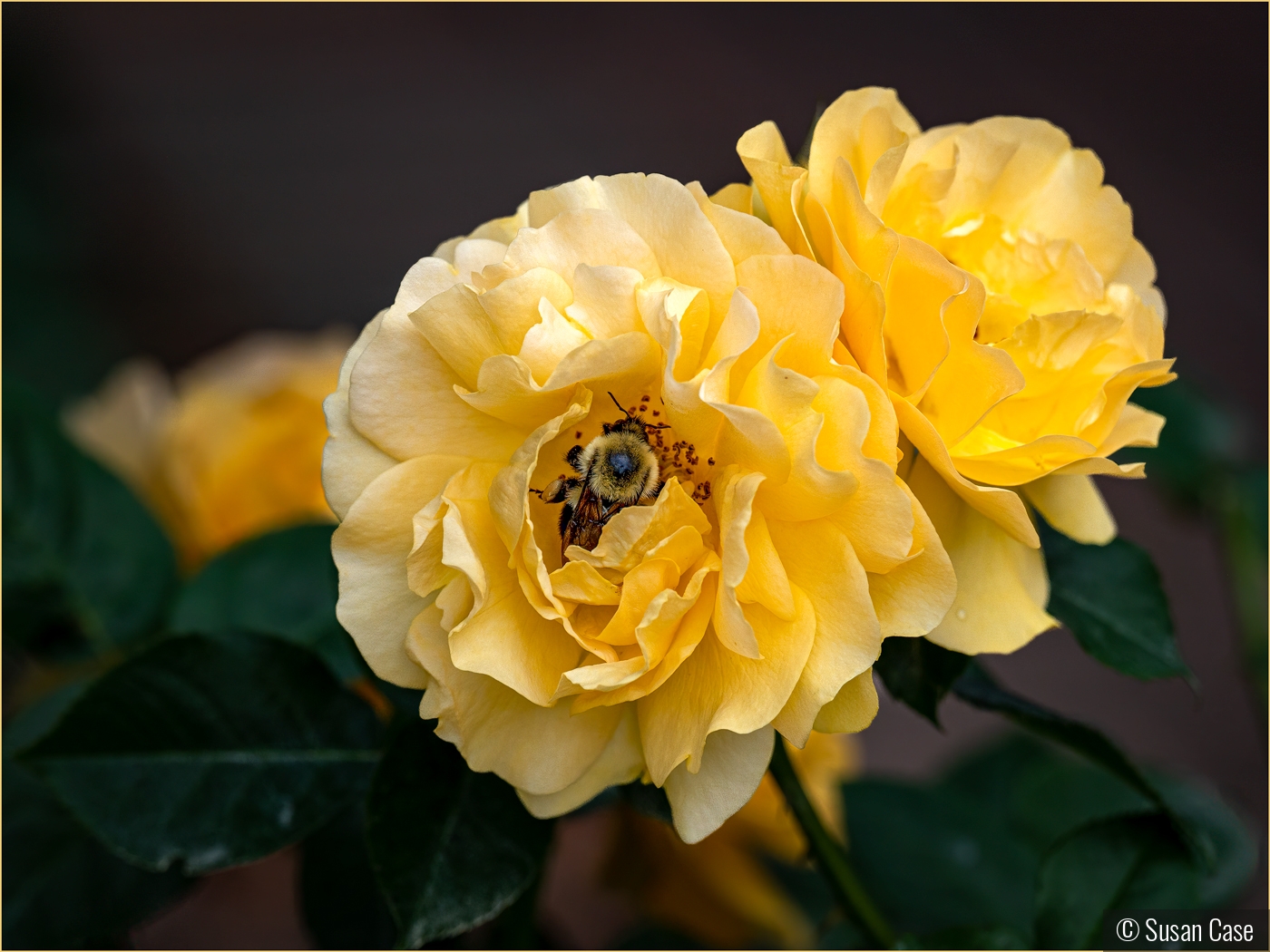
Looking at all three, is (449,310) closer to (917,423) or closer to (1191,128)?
(917,423)

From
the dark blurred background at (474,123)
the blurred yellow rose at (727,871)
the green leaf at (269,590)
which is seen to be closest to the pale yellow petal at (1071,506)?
the blurred yellow rose at (727,871)

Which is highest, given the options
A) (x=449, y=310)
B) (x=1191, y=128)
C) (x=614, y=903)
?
(x=449, y=310)

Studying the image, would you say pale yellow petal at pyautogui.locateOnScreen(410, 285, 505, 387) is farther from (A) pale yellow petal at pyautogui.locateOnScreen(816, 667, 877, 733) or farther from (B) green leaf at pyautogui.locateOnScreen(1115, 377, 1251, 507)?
(B) green leaf at pyautogui.locateOnScreen(1115, 377, 1251, 507)

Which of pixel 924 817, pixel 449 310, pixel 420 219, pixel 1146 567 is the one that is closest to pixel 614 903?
pixel 924 817

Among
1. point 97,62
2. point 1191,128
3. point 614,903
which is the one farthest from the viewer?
point 97,62

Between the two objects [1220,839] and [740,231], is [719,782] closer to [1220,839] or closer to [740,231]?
[740,231]

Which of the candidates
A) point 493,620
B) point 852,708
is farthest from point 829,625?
point 493,620
